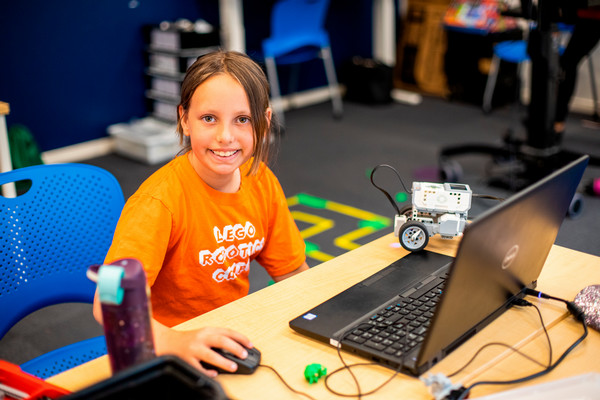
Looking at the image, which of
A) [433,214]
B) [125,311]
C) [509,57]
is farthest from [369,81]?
[125,311]

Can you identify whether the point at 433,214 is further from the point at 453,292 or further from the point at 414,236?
the point at 453,292

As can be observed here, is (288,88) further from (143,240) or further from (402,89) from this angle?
(143,240)

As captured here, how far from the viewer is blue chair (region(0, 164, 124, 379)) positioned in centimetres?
127

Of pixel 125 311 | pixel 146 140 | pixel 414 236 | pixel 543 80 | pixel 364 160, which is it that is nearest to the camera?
pixel 125 311

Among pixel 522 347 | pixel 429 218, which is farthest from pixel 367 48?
pixel 522 347

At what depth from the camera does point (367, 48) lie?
5.59m

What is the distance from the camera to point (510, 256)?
91 cm

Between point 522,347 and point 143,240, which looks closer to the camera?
point 522,347

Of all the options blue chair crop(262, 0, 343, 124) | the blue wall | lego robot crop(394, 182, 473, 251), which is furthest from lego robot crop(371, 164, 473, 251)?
blue chair crop(262, 0, 343, 124)

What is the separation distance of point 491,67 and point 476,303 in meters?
4.30

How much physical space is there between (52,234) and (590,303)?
A: 1037 mm

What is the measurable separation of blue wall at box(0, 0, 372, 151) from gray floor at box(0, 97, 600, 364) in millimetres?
314

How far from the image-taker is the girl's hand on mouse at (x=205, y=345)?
898 millimetres

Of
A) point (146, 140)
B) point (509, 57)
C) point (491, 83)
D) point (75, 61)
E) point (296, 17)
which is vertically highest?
point (296, 17)
